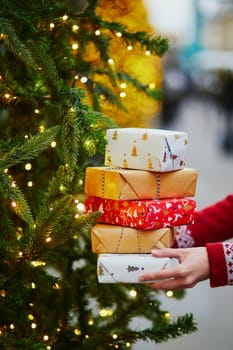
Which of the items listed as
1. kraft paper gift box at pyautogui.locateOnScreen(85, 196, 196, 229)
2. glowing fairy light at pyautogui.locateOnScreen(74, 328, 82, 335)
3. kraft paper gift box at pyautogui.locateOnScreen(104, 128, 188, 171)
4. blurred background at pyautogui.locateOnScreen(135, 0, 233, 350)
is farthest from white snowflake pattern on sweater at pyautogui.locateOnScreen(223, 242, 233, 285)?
blurred background at pyautogui.locateOnScreen(135, 0, 233, 350)

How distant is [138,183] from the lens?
1.68m

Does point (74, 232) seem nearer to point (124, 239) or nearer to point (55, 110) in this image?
point (124, 239)

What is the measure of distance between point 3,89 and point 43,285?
0.62 metres

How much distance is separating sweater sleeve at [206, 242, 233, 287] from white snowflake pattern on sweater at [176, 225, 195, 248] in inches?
13.6

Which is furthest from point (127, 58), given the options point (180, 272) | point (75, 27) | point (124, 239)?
point (180, 272)

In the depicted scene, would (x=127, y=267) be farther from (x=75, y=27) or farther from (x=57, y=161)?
(x=75, y=27)

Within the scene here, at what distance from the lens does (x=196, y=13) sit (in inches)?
794

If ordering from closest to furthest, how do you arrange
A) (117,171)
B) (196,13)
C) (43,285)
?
(117,171) < (43,285) < (196,13)

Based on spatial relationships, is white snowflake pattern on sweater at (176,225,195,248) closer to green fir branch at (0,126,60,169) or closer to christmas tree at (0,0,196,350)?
christmas tree at (0,0,196,350)

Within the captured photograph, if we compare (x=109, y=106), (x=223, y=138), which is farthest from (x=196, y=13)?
(x=109, y=106)

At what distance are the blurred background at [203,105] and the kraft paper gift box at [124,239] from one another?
745 millimetres

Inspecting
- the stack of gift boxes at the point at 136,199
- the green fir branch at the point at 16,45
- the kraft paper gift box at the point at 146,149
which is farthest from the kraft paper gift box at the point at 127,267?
the green fir branch at the point at 16,45

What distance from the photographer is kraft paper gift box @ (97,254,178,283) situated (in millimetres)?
1670

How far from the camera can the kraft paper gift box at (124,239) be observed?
171 cm
